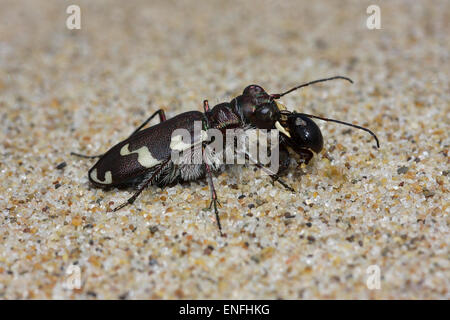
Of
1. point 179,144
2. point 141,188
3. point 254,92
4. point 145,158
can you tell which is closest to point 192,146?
point 179,144

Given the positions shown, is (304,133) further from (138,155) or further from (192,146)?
(138,155)

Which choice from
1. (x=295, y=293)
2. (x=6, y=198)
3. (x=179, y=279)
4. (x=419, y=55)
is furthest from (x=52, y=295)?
(x=419, y=55)

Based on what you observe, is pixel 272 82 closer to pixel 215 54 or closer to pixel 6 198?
pixel 215 54

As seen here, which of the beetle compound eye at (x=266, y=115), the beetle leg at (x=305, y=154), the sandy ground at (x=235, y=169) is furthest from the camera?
the beetle leg at (x=305, y=154)

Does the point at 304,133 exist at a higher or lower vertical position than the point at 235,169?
higher

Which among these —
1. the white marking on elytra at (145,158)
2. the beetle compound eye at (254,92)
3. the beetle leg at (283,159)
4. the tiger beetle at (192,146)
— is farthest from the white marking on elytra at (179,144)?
the beetle leg at (283,159)

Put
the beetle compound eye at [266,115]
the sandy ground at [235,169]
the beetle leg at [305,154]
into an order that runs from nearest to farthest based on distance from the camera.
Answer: the sandy ground at [235,169] < the beetle compound eye at [266,115] < the beetle leg at [305,154]

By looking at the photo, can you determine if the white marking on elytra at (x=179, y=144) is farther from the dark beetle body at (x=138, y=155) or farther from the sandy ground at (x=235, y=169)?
the sandy ground at (x=235, y=169)

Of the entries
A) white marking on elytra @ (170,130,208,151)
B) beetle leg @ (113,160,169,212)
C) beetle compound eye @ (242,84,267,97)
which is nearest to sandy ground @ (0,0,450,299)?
beetle leg @ (113,160,169,212)
